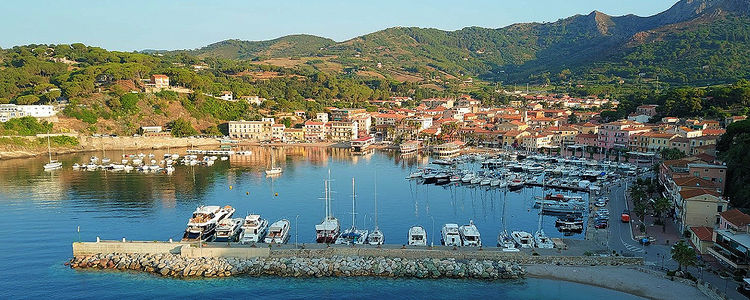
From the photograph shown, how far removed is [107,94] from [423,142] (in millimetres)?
38114

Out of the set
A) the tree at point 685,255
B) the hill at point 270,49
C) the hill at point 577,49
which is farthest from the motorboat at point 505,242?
the hill at point 270,49

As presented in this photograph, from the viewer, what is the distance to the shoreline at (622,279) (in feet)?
52.4

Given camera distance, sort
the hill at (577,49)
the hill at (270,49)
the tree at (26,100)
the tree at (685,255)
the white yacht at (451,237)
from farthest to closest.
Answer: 1. the hill at (270,49)
2. the hill at (577,49)
3. the tree at (26,100)
4. the white yacht at (451,237)
5. the tree at (685,255)

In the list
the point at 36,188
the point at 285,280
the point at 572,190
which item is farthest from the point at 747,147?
the point at 36,188

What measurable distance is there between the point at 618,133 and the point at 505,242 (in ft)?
102

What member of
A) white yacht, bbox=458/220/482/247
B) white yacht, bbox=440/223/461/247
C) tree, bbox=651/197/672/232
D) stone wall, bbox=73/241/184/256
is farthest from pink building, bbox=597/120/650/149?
stone wall, bbox=73/241/184/256

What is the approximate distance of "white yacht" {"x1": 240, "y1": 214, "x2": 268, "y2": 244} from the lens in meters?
21.9

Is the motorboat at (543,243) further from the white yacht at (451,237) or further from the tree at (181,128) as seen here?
the tree at (181,128)

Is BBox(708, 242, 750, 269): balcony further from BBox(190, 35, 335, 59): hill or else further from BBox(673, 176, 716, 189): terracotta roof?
BBox(190, 35, 335, 59): hill

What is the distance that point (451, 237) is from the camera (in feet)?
70.9

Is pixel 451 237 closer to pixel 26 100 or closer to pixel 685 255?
pixel 685 255

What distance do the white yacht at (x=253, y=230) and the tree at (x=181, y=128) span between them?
3989 cm

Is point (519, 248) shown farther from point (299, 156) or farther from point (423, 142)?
point (423, 142)

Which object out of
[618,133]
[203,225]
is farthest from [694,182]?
[618,133]
